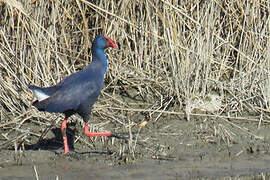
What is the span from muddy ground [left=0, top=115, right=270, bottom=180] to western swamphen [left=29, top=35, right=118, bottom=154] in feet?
0.71

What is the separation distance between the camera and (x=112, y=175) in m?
4.25

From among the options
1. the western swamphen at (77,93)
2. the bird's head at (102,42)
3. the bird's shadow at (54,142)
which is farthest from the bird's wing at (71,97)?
the bird's shadow at (54,142)

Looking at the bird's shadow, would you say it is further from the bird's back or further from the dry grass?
the bird's back

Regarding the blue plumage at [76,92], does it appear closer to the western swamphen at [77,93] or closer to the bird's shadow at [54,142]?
the western swamphen at [77,93]

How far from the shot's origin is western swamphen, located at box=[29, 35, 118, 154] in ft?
14.5

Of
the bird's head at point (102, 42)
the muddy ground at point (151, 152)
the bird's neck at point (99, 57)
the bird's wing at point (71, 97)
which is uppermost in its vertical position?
the bird's head at point (102, 42)

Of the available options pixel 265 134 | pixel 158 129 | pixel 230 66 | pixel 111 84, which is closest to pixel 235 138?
pixel 265 134

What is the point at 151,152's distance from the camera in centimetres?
473

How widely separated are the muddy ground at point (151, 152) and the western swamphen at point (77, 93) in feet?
0.71

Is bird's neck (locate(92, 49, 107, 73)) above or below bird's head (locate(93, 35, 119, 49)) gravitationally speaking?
below

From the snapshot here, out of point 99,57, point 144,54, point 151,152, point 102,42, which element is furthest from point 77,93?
point 144,54

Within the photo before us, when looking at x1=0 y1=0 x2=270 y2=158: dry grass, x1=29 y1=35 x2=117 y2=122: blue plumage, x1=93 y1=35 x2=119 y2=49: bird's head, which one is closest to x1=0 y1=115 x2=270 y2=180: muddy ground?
x1=0 y1=0 x2=270 y2=158: dry grass

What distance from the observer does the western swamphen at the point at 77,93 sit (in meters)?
4.42

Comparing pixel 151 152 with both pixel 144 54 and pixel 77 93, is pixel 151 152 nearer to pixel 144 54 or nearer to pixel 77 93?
pixel 77 93
